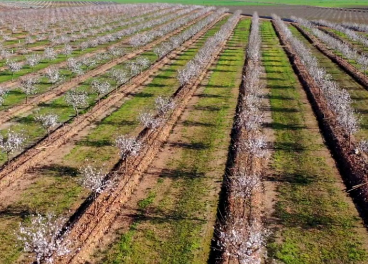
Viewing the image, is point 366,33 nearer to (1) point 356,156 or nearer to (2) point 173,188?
(1) point 356,156

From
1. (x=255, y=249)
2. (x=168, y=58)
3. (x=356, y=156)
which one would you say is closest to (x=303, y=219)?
(x=255, y=249)

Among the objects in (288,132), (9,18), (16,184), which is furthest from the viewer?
(9,18)

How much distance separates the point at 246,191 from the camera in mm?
29719

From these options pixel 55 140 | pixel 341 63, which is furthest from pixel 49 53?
pixel 341 63

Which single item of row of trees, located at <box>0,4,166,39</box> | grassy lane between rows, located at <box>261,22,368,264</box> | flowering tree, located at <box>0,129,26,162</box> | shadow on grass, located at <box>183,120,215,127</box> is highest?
row of trees, located at <box>0,4,166,39</box>

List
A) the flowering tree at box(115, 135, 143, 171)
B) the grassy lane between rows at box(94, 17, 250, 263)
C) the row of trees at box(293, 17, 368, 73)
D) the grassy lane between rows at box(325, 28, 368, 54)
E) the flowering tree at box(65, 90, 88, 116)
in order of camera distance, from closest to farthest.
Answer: the grassy lane between rows at box(94, 17, 250, 263), the flowering tree at box(115, 135, 143, 171), the flowering tree at box(65, 90, 88, 116), the row of trees at box(293, 17, 368, 73), the grassy lane between rows at box(325, 28, 368, 54)

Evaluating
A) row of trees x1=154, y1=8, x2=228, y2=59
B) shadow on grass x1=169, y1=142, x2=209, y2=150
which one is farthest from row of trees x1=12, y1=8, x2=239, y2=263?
row of trees x1=154, y1=8, x2=228, y2=59

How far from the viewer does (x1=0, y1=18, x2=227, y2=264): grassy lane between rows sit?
28.0 meters

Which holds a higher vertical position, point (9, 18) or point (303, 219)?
point (9, 18)

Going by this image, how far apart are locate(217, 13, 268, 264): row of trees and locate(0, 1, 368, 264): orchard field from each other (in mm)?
131

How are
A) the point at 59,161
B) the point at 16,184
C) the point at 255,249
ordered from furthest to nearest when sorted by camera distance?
the point at 59,161 < the point at 16,184 < the point at 255,249

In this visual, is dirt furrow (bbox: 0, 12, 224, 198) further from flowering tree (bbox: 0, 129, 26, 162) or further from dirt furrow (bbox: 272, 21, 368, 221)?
dirt furrow (bbox: 272, 21, 368, 221)

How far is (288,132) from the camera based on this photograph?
44.8 m

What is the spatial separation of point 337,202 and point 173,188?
12.8 meters
